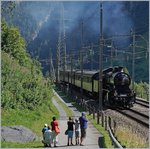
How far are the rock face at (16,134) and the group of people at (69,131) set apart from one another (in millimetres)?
993

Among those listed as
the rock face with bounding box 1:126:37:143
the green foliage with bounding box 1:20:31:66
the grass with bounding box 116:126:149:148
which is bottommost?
the grass with bounding box 116:126:149:148

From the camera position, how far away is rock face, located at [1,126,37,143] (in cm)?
2314

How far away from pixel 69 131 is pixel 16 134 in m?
2.42

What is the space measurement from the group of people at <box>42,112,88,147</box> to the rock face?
3.26 feet

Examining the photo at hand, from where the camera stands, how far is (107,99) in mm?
46219

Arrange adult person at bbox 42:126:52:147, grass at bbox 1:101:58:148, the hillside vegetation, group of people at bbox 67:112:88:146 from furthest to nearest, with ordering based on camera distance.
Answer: the hillside vegetation, grass at bbox 1:101:58:148, group of people at bbox 67:112:88:146, adult person at bbox 42:126:52:147

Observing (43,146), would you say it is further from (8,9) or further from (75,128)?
(8,9)

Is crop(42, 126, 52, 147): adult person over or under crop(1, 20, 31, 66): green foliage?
under

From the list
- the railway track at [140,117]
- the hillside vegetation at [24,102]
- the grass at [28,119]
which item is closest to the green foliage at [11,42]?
the hillside vegetation at [24,102]

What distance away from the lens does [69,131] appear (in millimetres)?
23375

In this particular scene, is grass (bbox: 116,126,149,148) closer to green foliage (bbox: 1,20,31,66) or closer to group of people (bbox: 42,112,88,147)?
group of people (bbox: 42,112,88,147)

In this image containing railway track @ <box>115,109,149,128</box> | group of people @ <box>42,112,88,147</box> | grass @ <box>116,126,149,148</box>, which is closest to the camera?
group of people @ <box>42,112,88,147</box>

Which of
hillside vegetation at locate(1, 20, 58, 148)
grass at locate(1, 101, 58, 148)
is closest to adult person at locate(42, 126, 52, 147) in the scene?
grass at locate(1, 101, 58, 148)

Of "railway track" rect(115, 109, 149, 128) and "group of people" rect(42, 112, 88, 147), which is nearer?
"group of people" rect(42, 112, 88, 147)
